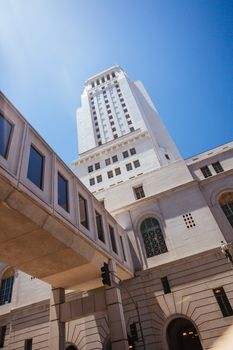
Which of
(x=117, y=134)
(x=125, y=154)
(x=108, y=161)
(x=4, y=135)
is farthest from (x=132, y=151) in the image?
(x=4, y=135)

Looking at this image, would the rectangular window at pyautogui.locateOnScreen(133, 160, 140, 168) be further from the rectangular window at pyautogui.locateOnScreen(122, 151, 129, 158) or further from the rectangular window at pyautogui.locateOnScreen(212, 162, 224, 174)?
the rectangular window at pyautogui.locateOnScreen(212, 162, 224, 174)

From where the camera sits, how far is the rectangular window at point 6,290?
78.0 feet

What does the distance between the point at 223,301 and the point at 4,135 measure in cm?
1736

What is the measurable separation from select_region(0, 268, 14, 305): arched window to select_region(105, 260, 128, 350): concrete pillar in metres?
14.5

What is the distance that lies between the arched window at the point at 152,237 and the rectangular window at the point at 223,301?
5030 millimetres

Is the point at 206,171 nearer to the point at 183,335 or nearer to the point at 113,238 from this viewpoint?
the point at 113,238

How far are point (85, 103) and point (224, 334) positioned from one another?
2788 inches

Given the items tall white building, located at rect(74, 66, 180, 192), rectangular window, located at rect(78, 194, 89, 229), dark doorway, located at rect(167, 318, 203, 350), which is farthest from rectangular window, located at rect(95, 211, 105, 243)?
tall white building, located at rect(74, 66, 180, 192)

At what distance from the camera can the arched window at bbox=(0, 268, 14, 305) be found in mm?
23862

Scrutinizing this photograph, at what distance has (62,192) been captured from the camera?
13867mm

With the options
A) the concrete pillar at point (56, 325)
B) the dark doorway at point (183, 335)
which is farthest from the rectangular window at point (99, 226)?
the dark doorway at point (183, 335)

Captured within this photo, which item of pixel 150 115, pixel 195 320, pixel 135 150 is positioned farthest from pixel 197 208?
pixel 150 115

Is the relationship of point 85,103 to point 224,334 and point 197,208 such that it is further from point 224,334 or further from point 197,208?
point 224,334

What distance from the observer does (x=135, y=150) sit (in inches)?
1709
